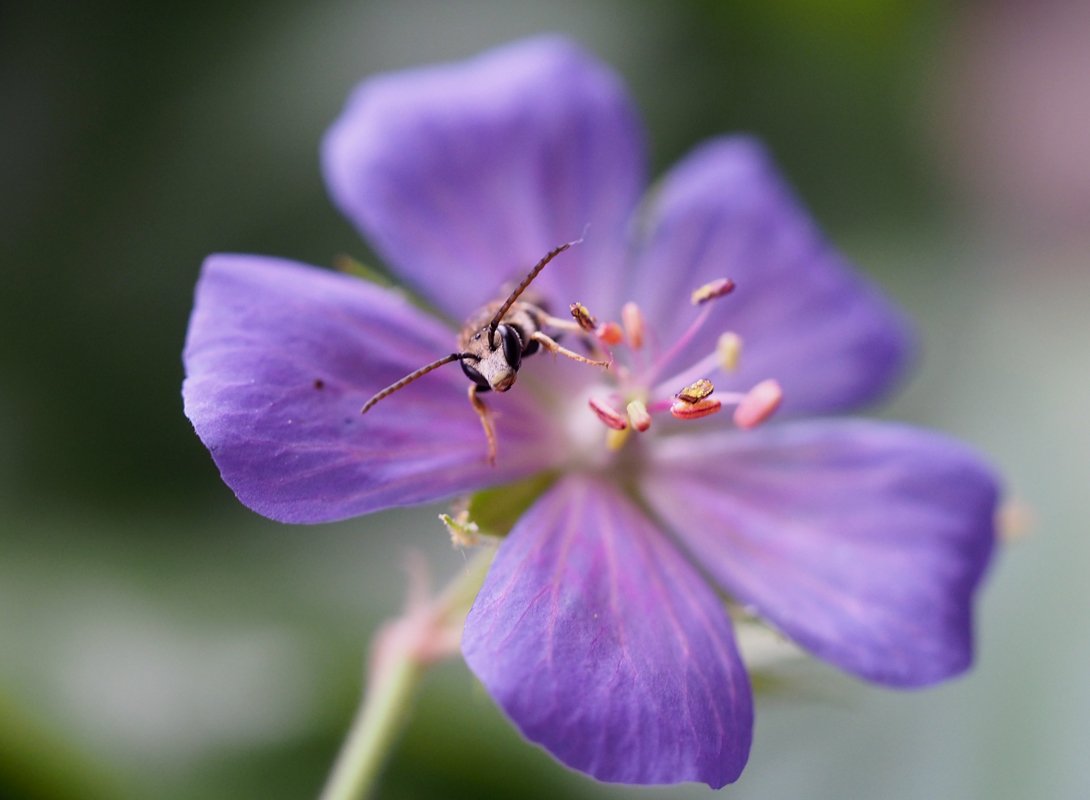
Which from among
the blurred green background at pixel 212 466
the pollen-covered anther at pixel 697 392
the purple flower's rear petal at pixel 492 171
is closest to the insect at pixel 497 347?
the pollen-covered anther at pixel 697 392

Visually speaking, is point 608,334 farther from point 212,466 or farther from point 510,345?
point 212,466

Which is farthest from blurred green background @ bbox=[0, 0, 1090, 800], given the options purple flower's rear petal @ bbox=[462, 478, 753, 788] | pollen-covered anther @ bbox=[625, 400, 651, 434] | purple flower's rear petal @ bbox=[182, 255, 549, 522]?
purple flower's rear petal @ bbox=[182, 255, 549, 522]

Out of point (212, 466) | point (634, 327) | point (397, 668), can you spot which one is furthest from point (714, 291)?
point (212, 466)

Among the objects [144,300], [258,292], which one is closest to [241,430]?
[258,292]

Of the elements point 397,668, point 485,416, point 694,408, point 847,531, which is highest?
point 485,416

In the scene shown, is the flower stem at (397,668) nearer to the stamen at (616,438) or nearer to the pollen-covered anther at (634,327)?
the stamen at (616,438)

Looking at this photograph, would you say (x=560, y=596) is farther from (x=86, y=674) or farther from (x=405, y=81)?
(x=86, y=674)

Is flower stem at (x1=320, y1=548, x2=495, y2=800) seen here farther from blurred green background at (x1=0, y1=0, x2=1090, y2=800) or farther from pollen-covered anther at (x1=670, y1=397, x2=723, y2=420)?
blurred green background at (x1=0, y1=0, x2=1090, y2=800)
